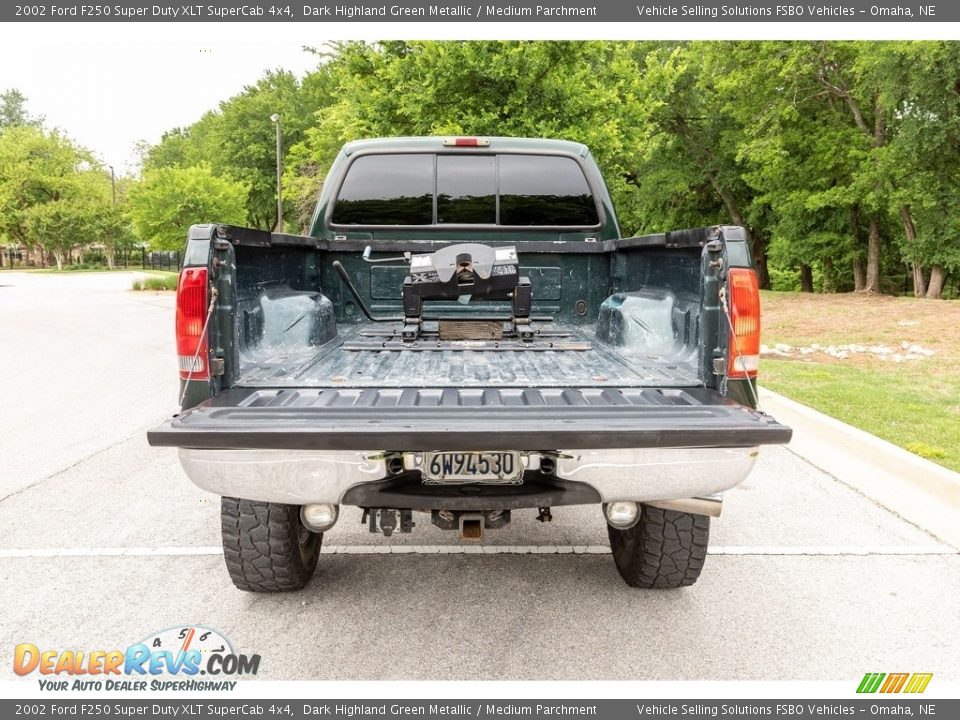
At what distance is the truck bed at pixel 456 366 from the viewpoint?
307cm

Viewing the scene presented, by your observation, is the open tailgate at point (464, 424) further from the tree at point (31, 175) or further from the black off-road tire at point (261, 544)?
the tree at point (31, 175)

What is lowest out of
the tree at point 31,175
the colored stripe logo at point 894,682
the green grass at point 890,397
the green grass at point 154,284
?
the colored stripe logo at point 894,682

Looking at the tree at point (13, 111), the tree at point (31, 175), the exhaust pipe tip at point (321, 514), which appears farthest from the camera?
the tree at point (13, 111)

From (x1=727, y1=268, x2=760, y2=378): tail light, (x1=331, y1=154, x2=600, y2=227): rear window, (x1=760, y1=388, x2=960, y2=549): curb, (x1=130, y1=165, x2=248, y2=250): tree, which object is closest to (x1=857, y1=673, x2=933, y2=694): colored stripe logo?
(x1=727, y1=268, x2=760, y2=378): tail light

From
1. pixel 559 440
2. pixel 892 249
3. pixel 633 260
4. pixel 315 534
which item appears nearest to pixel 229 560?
pixel 315 534

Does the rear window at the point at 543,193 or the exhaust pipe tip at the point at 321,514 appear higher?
the rear window at the point at 543,193

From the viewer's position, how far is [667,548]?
10.9 ft

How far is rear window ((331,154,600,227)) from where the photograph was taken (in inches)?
193

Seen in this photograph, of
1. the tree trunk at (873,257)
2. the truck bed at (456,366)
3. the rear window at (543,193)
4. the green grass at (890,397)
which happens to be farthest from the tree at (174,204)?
the truck bed at (456,366)

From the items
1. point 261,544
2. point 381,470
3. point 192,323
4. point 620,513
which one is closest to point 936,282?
point 620,513

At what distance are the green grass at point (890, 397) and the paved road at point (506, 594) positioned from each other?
1.05 meters

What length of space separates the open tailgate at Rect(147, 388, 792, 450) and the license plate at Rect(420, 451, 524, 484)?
117 mm

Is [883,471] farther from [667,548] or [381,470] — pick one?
[381,470]

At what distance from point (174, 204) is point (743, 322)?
2845cm
